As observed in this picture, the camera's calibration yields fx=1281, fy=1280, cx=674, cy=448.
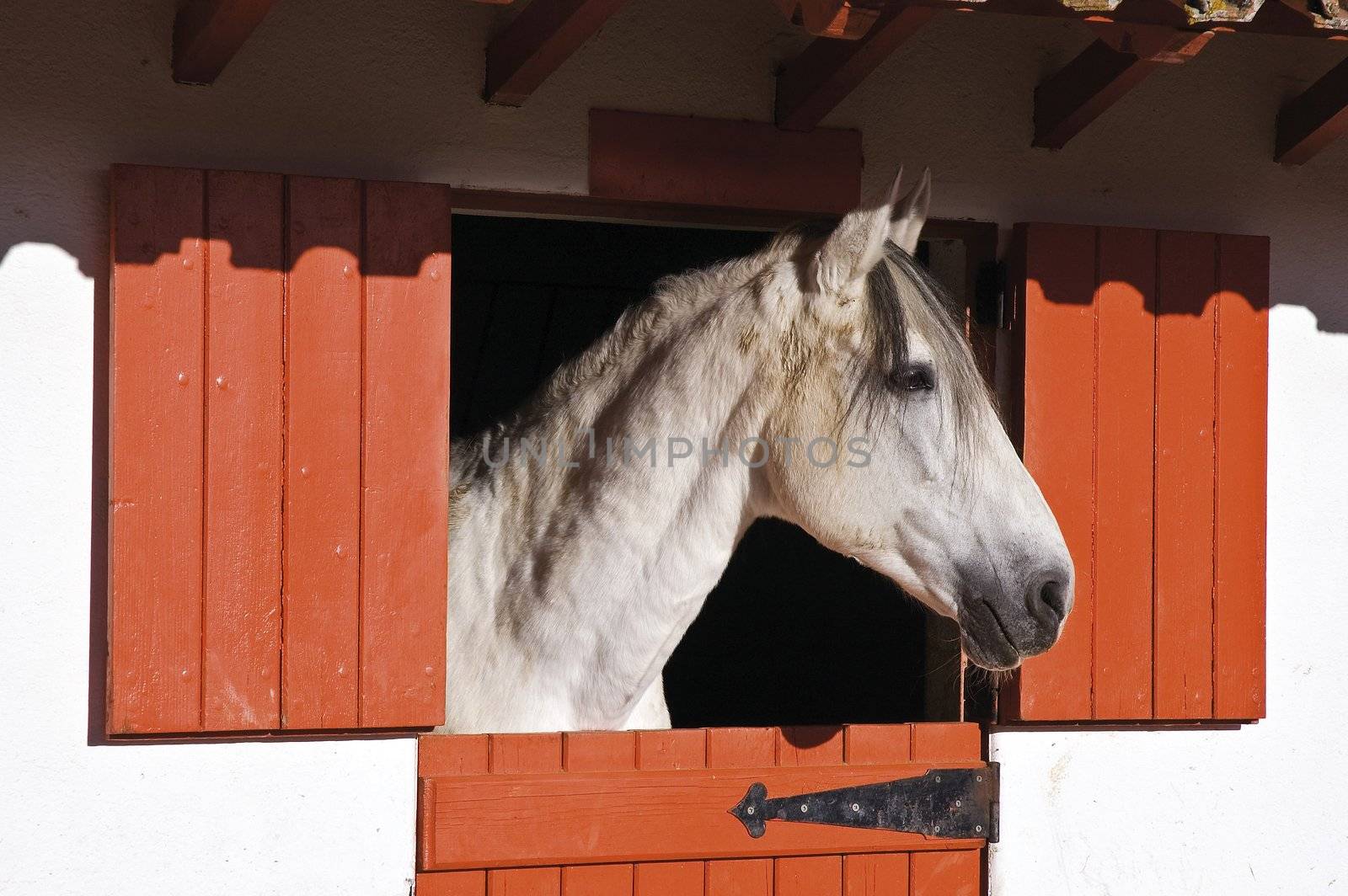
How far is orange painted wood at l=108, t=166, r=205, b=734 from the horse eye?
4.41ft

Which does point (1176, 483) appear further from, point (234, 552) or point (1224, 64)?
point (234, 552)

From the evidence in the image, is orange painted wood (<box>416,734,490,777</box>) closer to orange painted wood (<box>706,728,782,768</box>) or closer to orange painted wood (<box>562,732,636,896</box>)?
orange painted wood (<box>562,732,636,896</box>)

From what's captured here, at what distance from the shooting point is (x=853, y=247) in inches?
99.5

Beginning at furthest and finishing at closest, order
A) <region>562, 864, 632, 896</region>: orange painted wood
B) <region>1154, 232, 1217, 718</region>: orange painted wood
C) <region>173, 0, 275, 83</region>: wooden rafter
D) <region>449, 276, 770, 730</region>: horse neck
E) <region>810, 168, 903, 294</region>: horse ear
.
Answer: <region>1154, 232, 1217, 718</region>: orange painted wood
<region>449, 276, 770, 730</region>: horse neck
<region>562, 864, 632, 896</region>: orange painted wood
<region>810, 168, 903, 294</region>: horse ear
<region>173, 0, 275, 83</region>: wooden rafter

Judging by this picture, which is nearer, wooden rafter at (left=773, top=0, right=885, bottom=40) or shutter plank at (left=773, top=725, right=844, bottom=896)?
wooden rafter at (left=773, top=0, right=885, bottom=40)

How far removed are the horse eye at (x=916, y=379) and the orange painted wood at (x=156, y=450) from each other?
134 cm

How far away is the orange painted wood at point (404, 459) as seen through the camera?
2492 mm

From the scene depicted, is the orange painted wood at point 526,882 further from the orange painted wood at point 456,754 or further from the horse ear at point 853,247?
the horse ear at point 853,247

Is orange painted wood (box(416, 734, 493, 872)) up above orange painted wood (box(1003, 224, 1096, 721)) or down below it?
below

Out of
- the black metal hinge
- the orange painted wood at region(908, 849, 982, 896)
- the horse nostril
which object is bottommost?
the orange painted wood at region(908, 849, 982, 896)

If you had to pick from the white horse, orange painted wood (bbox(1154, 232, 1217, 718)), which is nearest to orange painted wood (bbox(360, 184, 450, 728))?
the white horse

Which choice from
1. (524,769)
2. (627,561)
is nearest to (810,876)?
(524,769)

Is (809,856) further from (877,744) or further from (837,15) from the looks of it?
(837,15)

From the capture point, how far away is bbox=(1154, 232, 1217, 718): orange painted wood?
2.94 m
